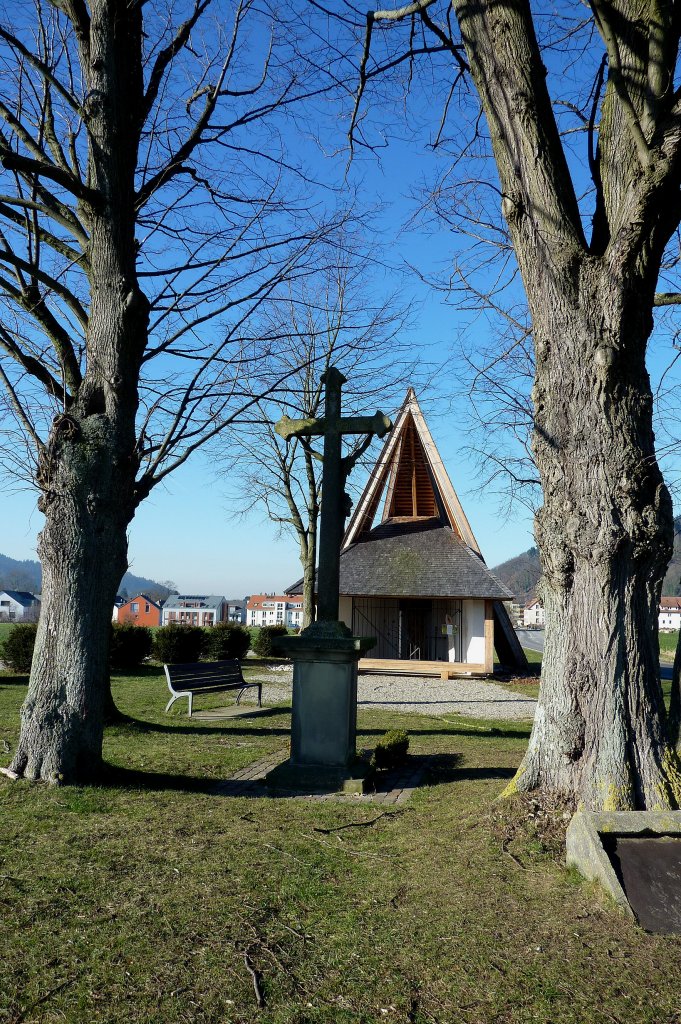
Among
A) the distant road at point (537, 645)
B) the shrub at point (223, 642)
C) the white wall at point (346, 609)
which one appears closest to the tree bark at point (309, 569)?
the white wall at point (346, 609)

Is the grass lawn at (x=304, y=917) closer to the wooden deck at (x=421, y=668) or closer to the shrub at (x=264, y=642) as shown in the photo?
the wooden deck at (x=421, y=668)

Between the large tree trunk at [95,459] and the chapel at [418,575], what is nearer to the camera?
the large tree trunk at [95,459]

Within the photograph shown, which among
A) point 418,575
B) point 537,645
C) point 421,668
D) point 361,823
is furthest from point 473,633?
point 537,645

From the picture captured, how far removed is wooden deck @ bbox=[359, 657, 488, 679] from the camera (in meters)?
20.4

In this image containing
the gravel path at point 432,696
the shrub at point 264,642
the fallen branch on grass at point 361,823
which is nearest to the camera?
the fallen branch on grass at point 361,823

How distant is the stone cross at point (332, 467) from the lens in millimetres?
7363

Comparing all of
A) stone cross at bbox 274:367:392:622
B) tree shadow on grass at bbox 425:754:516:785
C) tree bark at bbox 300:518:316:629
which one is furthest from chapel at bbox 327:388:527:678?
stone cross at bbox 274:367:392:622

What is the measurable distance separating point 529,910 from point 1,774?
4384 millimetres

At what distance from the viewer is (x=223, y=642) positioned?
2238 cm

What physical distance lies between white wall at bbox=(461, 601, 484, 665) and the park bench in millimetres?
9502

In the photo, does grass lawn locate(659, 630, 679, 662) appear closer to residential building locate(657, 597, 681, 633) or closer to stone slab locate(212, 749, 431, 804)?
stone slab locate(212, 749, 431, 804)

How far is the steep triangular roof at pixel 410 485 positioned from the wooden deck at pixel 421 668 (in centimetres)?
354

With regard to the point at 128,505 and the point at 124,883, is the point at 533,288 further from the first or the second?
the point at 124,883

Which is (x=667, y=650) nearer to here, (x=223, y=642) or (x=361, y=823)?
(x=223, y=642)
